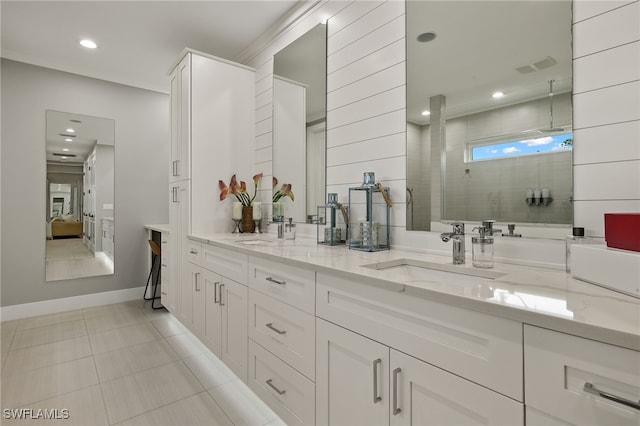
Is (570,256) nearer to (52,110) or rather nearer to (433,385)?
(433,385)

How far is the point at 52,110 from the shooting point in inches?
133

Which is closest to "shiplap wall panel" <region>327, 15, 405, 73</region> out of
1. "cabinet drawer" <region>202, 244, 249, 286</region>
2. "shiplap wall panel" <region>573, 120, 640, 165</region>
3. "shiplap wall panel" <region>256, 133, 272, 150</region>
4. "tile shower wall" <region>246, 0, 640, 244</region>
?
"tile shower wall" <region>246, 0, 640, 244</region>

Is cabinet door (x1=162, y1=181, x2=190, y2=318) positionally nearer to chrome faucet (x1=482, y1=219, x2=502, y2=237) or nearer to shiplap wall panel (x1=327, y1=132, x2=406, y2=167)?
shiplap wall panel (x1=327, y1=132, x2=406, y2=167)

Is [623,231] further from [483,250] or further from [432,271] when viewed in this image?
[432,271]

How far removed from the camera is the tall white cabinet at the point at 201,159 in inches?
98.5

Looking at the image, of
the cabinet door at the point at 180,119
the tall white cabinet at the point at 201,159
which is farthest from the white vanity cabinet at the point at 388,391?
the cabinet door at the point at 180,119

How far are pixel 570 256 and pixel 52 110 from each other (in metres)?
4.50

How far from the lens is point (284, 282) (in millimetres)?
1464

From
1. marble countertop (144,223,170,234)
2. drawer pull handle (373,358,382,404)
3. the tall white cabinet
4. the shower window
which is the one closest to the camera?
drawer pull handle (373,358,382,404)

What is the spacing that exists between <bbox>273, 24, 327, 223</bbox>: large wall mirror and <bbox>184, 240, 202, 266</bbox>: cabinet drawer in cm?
73

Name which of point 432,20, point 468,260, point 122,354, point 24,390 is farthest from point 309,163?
point 24,390

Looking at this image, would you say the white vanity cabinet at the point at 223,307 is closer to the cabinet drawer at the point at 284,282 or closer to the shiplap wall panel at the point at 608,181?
the cabinet drawer at the point at 284,282

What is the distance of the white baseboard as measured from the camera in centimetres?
315

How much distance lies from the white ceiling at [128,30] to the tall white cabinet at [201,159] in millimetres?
250
